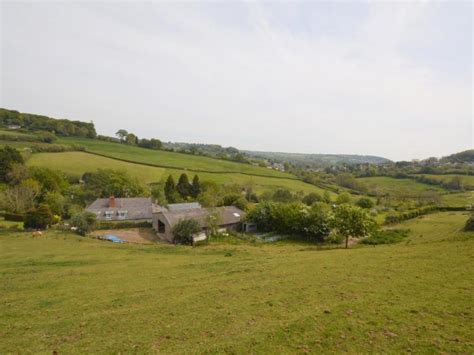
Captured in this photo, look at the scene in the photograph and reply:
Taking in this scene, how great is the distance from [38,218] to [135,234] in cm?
1375

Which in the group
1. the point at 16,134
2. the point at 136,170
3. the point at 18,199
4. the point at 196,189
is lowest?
the point at 18,199

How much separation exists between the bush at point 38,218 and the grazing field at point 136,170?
43393mm

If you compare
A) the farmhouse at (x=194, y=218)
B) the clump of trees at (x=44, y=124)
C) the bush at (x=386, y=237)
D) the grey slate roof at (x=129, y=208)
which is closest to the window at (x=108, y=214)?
the grey slate roof at (x=129, y=208)

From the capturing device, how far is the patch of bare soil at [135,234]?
1582 inches

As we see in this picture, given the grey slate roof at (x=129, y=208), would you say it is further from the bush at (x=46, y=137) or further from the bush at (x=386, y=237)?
the bush at (x=46, y=137)

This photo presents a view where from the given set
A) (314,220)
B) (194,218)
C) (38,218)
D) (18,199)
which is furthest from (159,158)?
(314,220)

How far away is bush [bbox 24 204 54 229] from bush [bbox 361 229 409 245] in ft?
151

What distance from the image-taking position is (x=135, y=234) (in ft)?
146

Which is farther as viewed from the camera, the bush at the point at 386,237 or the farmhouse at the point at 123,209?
the farmhouse at the point at 123,209

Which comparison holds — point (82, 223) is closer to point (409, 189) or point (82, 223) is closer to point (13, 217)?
point (13, 217)

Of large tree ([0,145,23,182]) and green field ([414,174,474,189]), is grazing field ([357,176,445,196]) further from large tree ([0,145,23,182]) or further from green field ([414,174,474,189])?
large tree ([0,145,23,182])

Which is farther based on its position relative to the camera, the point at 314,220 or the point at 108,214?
the point at 108,214

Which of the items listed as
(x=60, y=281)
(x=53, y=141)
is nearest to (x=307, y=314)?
(x=60, y=281)

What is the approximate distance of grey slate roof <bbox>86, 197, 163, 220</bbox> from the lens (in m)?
54.4
